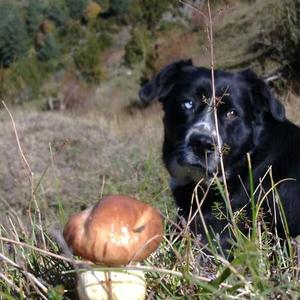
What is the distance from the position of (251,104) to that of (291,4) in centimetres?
1055

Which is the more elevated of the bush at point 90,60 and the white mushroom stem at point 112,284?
the white mushroom stem at point 112,284

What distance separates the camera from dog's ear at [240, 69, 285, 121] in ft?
14.4

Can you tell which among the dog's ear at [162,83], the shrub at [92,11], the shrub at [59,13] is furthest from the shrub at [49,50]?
the dog's ear at [162,83]

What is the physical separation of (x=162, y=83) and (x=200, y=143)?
2.58ft

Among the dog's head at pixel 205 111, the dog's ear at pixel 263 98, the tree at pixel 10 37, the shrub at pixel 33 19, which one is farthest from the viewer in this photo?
the shrub at pixel 33 19

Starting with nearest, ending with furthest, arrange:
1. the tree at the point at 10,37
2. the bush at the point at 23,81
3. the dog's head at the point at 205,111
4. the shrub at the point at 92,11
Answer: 1. the dog's head at the point at 205,111
2. the bush at the point at 23,81
3. the tree at the point at 10,37
4. the shrub at the point at 92,11

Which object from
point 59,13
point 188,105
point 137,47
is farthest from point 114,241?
point 59,13

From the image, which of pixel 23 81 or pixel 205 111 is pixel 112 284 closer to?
pixel 205 111

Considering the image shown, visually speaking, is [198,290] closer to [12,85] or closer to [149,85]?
[149,85]

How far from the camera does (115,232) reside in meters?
1.56

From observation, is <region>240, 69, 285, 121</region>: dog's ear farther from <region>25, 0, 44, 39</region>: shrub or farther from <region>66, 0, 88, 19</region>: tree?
<region>25, 0, 44, 39</region>: shrub

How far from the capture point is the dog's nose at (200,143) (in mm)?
4113

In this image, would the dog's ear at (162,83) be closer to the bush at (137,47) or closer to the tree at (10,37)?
the bush at (137,47)

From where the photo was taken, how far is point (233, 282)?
1.76 meters
